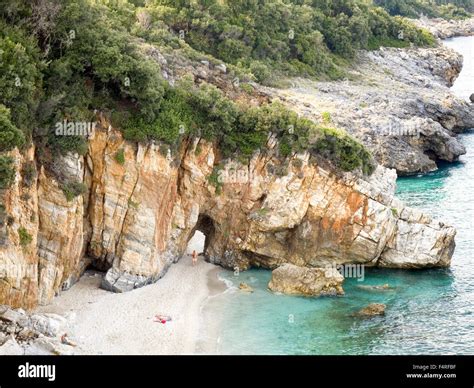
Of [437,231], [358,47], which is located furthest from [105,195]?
[358,47]

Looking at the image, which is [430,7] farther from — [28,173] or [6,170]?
[6,170]

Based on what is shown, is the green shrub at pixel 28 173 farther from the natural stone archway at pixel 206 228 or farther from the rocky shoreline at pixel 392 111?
the rocky shoreline at pixel 392 111

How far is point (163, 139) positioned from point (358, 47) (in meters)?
51.8

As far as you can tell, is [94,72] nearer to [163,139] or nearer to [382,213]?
[163,139]

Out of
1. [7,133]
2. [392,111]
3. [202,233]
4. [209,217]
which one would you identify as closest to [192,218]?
[209,217]

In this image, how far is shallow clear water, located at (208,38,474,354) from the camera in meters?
32.4

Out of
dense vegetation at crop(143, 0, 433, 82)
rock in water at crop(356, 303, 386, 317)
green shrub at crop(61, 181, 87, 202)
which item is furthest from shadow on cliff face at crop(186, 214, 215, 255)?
dense vegetation at crop(143, 0, 433, 82)

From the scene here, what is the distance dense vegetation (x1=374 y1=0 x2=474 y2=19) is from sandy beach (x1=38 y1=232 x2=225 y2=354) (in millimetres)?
117499

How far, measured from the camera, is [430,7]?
152000 millimetres

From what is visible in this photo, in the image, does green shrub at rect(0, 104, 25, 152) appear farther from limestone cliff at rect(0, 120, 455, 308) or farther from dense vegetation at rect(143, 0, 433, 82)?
dense vegetation at rect(143, 0, 433, 82)

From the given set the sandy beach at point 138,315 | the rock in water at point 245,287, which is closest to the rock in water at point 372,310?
the rock in water at point 245,287

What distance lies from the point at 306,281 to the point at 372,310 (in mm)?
4025

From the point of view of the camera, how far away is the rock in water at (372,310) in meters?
35.8

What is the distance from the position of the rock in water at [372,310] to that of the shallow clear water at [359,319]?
1.41 ft
